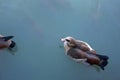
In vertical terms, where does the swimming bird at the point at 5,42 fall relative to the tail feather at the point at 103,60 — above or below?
below

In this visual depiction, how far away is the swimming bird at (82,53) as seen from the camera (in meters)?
1.25

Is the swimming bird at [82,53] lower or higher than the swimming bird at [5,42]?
higher

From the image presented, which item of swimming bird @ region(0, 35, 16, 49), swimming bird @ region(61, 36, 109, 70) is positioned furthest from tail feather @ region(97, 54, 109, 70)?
swimming bird @ region(0, 35, 16, 49)

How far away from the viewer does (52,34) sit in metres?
1.34

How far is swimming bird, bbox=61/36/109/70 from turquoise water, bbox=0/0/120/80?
0.20 feet

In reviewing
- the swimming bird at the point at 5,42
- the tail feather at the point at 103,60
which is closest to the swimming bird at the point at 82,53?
the tail feather at the point at 103,60

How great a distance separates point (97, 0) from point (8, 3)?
38cm

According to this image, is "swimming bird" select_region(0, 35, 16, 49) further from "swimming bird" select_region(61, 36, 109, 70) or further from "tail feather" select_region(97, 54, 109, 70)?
"tail feather" select_region(97, 54, 109, 70)

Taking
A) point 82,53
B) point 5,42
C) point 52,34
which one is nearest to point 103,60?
point 82,53

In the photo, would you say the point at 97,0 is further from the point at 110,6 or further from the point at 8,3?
the point at 8,3

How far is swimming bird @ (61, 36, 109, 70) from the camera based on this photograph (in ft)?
4.11

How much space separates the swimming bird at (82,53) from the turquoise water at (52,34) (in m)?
0.06

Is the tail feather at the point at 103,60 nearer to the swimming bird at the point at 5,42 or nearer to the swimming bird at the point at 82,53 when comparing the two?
the swimming bird at the point at 82,53

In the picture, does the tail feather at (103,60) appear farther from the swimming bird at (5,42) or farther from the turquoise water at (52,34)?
the swimming bird at (5,42)
